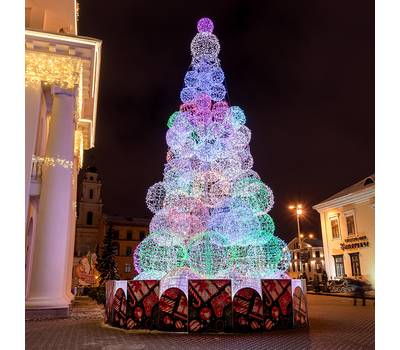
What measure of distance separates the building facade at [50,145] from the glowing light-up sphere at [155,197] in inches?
131

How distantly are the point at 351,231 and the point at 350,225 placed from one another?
18.9 inches

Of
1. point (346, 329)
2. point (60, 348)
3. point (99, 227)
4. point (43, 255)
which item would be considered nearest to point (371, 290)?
point (346, 329)

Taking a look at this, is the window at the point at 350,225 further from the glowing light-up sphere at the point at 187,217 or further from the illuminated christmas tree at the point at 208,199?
the glowing light-up sphere at the point at 187,217

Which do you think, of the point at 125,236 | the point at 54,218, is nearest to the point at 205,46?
the point at 54,218

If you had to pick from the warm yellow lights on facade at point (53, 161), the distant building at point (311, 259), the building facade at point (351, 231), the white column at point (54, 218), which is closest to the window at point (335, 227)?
the building facade at point (351, 231)

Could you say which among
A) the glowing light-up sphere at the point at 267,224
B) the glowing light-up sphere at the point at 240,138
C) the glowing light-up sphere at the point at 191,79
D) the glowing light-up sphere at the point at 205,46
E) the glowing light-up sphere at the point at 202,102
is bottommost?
the glowing light-up sphere at the point at 267,224

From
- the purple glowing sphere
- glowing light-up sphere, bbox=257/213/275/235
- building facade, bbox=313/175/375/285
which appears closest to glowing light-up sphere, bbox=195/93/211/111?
the purple glowing sphere

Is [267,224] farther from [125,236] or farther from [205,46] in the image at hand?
[125,236]

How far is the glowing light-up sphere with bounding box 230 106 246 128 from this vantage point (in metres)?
12.2

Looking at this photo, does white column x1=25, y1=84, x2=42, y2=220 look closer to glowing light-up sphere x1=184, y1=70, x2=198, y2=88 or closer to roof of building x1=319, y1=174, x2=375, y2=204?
glowing light-up sphere x1=184, y1=70, x2=198, y2=88

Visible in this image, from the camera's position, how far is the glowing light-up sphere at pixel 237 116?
39.9 feet

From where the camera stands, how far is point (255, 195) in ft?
36.2
